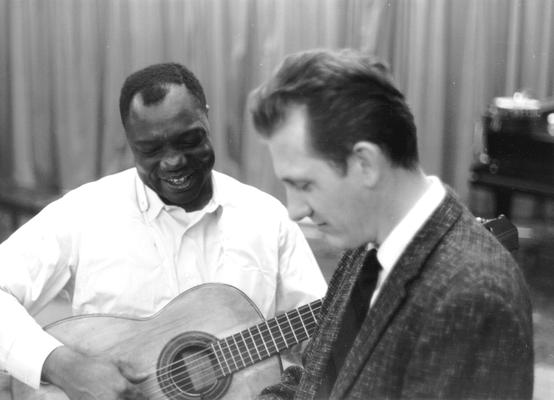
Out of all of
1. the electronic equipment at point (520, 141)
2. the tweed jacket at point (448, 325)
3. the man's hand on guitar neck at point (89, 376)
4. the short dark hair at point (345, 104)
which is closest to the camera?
the tweed jacket at point (448, 325)

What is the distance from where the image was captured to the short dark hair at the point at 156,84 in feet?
6.53

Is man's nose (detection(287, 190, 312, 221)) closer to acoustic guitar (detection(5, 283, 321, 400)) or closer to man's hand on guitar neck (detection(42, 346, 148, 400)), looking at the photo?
acoustic guitar (detection(5, 283, 321, 400))

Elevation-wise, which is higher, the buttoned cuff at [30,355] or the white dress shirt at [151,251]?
the white dress shirt at [151,251]

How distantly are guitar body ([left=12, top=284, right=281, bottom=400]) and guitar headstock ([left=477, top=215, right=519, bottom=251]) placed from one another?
22.2 inches

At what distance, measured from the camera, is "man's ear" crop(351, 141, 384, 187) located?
1.09 meters

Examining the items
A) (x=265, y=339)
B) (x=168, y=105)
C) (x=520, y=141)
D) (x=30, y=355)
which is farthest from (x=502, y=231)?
(x=520, y=141)

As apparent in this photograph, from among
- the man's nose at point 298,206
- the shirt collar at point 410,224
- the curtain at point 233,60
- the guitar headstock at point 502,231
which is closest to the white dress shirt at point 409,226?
the shirt collar at point 410,224

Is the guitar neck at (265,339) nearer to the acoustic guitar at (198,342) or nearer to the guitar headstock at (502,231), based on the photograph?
the acoustic guitar at (198,342)

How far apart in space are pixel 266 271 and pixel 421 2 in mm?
2734

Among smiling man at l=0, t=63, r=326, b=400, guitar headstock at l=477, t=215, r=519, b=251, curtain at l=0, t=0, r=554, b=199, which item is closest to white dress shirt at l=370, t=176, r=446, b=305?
guitar headstock at l=477, t=215, r=519, b=251

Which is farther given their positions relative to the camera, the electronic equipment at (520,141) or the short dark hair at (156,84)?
the electronic equipment at (520,141)

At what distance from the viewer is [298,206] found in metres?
1.19

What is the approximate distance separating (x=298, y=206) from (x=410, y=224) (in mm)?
166

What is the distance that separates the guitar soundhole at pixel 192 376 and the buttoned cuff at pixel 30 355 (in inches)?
10.2
